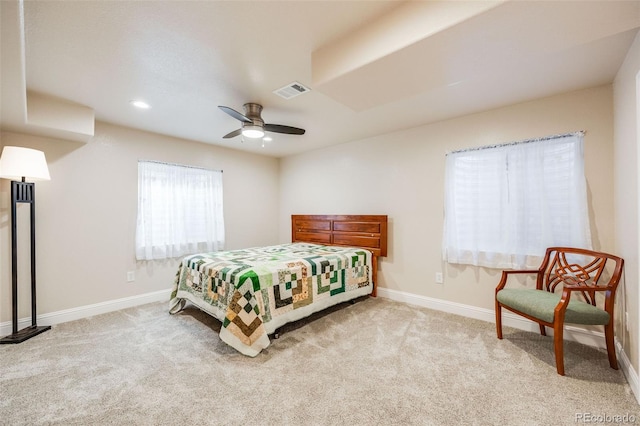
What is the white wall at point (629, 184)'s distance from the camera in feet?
5.78

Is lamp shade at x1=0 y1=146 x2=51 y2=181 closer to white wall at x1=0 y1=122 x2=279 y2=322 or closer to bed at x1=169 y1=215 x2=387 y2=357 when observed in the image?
white wall at x1=0 y1=122 x2=279 y2=322

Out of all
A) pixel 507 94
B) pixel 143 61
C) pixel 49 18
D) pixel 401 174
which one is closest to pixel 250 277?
pixel 143 61

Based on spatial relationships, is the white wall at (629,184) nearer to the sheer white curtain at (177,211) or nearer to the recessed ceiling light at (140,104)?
the recessed ceiling light at (140,104)

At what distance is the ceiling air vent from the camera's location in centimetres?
242

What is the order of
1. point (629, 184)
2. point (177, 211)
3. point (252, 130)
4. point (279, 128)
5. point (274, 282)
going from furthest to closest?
point (177, 211)
point (279, 128)
point (252, 130)
point (274, 282)
point (629, 184)

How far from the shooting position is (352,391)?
1.83 meters

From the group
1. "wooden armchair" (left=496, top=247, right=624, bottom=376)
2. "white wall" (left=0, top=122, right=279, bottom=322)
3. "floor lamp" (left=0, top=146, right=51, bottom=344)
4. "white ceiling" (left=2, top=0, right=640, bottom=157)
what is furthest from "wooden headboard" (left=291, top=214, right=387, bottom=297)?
"floor lamp" (left=0, top=146, right=51, bottom=344)

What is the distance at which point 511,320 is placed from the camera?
2.85 meters

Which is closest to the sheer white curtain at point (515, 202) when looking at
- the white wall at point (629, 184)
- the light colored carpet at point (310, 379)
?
the white wall at point (629, 184)

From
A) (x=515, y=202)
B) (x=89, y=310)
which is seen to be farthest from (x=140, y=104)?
(x=515, y=202)

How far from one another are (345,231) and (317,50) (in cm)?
275

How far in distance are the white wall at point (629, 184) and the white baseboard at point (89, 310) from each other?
4.82 meters

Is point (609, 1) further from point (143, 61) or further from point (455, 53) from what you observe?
point (143, 61)

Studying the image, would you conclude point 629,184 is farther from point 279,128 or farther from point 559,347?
point 279,128
